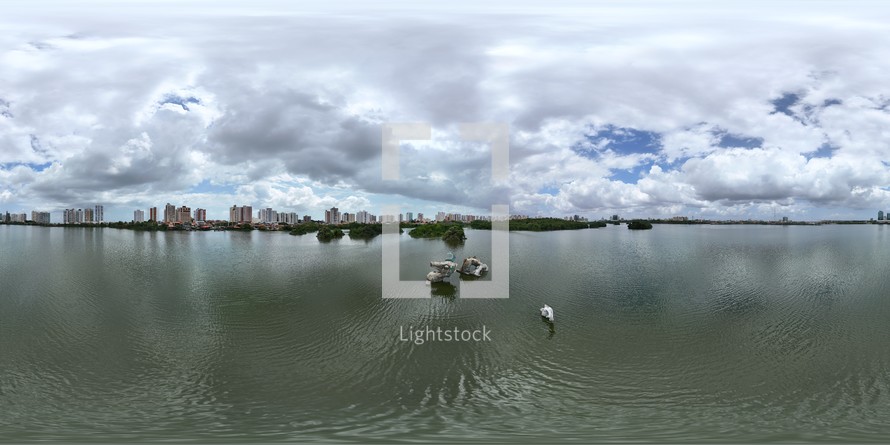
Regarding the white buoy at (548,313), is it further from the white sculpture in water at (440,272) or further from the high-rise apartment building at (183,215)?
the high-rise apartment building at (183,215)

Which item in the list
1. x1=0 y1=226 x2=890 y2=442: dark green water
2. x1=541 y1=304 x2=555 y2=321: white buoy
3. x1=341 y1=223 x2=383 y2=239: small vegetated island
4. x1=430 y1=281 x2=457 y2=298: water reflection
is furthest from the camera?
x1=341 y1=223 x2=383 y2=239: small vegetated island

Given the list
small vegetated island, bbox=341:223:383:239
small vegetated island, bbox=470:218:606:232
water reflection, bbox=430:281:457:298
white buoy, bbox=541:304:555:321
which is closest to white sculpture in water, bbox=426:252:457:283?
water reflection, bbox=430:281:457:298

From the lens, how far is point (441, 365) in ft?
19.9

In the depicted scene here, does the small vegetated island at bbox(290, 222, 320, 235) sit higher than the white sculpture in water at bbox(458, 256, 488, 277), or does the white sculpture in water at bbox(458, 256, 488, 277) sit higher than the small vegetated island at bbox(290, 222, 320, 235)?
the small vegetated island at bbox(290, 222, 320, 235)

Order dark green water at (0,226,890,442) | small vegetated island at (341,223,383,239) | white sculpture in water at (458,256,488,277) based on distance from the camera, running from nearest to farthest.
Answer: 1. dark green water at (0,226,890,442)
2. white sculpture in water at (458,256,488,277)
3. small vegetated island at (341,223,383,239)

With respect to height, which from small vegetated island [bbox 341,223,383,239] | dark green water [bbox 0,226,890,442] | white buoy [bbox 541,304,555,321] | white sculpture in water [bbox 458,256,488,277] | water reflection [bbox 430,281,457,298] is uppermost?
small vegetated island [bbox 341,223,383,239]

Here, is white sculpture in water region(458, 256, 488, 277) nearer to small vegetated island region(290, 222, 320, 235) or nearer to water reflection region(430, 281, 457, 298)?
water reflection region(430, 281, 457, 298)

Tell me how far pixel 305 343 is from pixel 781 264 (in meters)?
23.3

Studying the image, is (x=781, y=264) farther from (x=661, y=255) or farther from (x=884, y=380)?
(x=884, y=380)

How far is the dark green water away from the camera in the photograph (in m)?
4.43

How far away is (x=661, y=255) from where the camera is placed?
72.4ft

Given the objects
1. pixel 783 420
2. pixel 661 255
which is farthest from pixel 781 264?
pixel 783 420

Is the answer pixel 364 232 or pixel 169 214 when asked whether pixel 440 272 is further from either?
pixel 169 214

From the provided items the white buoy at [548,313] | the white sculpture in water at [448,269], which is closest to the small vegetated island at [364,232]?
the white sculpture in water at [448,269]
